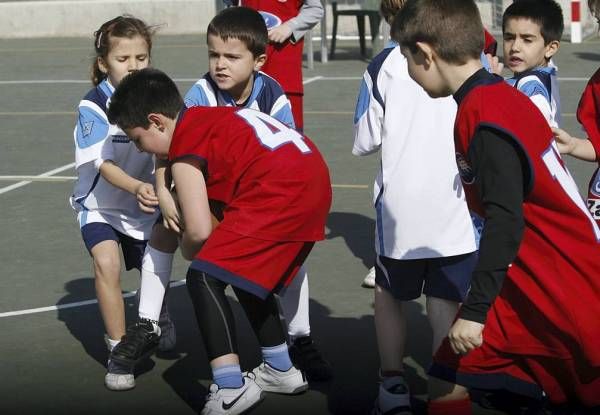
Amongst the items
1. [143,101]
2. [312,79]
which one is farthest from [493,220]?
[312,79]

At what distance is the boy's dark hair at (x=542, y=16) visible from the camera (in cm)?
586

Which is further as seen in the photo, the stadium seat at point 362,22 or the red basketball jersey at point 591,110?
the stadium seat at point 362,22

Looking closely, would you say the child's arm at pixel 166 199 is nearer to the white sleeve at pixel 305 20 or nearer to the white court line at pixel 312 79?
the white sleeve at pixel 305 20

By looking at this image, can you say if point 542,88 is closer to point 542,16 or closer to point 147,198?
point 542,16

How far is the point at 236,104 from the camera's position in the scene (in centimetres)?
568

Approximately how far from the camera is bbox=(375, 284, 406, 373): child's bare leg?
499 cm

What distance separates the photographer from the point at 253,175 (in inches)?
188

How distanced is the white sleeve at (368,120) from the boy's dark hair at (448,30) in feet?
3.55

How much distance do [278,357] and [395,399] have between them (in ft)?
1.73

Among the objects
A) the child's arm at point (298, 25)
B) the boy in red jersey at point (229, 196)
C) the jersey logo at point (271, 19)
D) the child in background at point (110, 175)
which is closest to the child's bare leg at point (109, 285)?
the child in background at point (110, 175)

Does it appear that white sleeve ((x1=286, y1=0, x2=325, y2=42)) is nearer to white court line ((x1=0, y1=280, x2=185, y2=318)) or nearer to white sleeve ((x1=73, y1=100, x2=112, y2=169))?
white court line ((x1=0, y1=280, x2=185, y2=318))

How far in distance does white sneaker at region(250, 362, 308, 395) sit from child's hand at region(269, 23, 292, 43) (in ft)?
9.16

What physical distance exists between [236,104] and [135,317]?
1.33 meters

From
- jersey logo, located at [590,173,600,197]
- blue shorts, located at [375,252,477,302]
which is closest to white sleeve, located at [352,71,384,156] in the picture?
blue shorts, located at [375,252,477,302]
